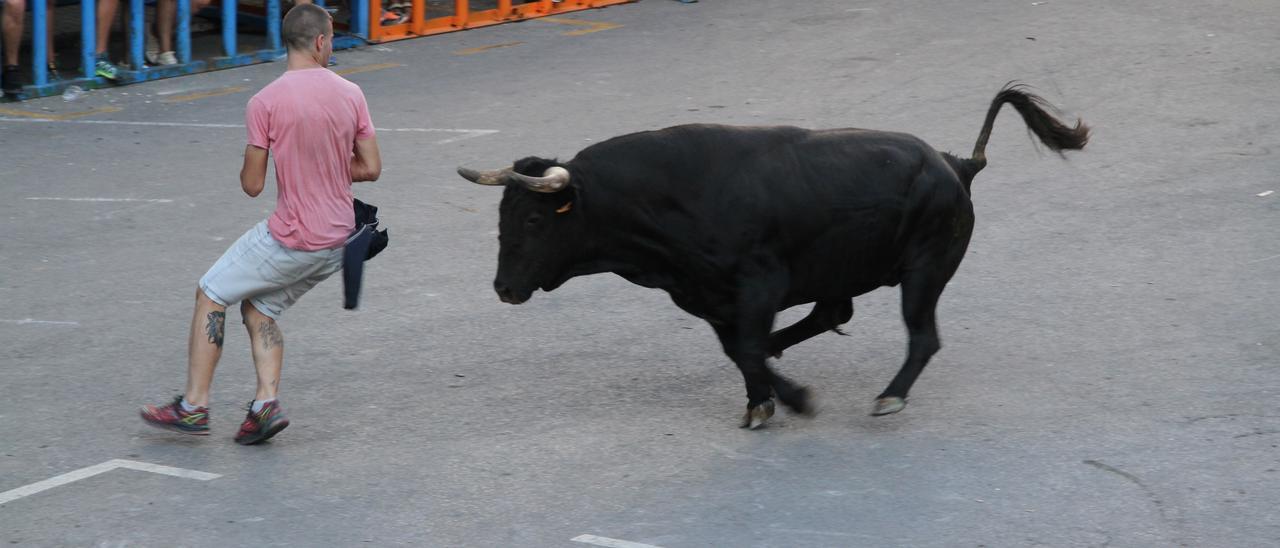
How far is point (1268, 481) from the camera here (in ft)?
18.7

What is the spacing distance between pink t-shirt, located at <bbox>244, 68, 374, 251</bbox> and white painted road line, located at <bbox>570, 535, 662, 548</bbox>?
5.06 ft

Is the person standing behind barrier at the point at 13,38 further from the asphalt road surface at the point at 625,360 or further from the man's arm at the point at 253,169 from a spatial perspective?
the man's arm at the point at 253,169

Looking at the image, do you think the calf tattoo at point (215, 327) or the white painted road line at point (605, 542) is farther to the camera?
the calf tattoo at point (215, 327)

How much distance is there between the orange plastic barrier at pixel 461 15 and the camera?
14.7 metres

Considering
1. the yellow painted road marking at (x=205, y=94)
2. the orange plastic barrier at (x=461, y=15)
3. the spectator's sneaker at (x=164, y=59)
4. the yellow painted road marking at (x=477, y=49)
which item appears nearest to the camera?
the yellow painted road marking at (x=205, y=94)

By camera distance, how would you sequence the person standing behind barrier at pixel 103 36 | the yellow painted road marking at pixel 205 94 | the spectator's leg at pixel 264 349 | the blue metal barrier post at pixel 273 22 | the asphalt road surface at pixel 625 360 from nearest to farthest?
the asphalt road surface at pixel 625 360 < the spectator's leg at pixel 264 349 < the yellow painted road marking at pixel 205 94 < the person standing behind barrier at pixel 103 36 < the blue metal barrier post at pixel 273 22

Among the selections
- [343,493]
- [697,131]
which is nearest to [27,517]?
[343,493]

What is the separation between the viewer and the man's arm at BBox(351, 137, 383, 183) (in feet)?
19.4

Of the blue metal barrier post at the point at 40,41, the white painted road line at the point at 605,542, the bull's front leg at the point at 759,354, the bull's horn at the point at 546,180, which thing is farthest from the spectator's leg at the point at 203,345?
the blue metal barrier post at the point at 40,41

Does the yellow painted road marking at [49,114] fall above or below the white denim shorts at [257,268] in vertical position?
below

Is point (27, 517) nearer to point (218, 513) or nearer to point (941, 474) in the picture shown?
point (218, 513)

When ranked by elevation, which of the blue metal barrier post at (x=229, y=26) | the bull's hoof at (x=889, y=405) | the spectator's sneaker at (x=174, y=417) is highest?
the bull's hoof at (x=889, y=405)

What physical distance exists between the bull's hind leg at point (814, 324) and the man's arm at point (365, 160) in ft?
6.23

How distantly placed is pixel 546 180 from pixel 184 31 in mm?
8235
